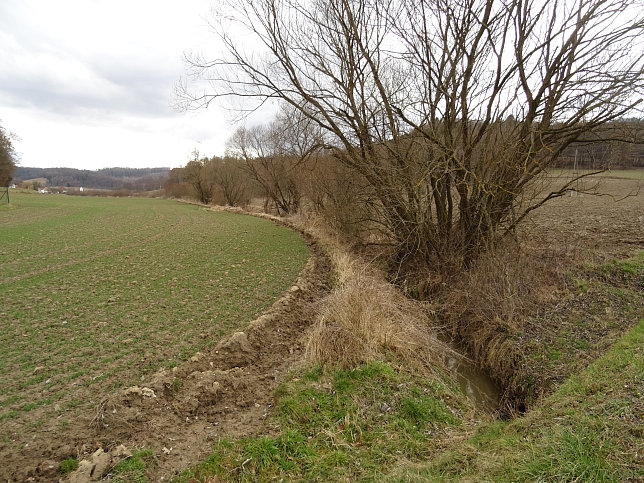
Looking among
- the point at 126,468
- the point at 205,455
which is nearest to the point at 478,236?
the point at 205,455

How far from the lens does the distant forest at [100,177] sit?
397 ft

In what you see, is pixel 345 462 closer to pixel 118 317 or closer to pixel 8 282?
pixel 118 317

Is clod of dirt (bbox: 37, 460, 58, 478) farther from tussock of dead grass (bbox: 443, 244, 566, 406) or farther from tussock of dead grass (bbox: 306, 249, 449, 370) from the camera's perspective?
tussock of dead grass (bbox: 443, 244, 566, 406)

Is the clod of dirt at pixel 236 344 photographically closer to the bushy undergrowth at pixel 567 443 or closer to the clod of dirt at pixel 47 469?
the clod of dirt at pixel 47 469

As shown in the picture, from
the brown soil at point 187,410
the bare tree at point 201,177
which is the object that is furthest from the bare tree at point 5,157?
the brown soil at point 187,410

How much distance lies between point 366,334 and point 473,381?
2282mm

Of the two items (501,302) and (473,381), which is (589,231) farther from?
(473,381)

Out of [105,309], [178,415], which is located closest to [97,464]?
[178,415]

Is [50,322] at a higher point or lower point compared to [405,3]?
lower

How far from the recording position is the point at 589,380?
4473 millimetres

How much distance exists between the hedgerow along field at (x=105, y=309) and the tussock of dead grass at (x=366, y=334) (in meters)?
1.93

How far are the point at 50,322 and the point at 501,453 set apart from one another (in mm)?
7459

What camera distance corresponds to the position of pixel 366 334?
18.3 feet

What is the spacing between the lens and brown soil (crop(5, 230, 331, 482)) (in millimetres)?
3379
